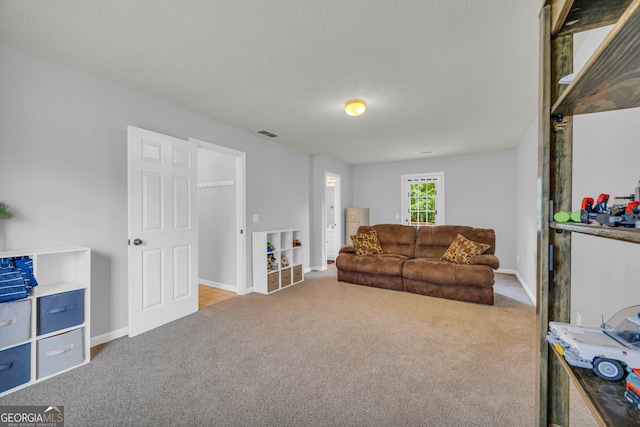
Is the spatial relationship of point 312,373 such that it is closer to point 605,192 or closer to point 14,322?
point 14,322

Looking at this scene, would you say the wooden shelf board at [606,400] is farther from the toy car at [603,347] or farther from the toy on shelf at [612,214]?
the toy on shelf at [612,214]

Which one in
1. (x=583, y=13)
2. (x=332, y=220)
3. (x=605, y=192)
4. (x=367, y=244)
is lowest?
(x=367, y=244)

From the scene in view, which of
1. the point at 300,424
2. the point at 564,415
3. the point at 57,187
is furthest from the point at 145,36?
the point at 564,415

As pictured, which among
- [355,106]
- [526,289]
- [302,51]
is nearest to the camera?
[302,51]

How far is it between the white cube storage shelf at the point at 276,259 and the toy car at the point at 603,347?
363cm

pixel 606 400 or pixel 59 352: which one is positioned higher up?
pixel 606 400

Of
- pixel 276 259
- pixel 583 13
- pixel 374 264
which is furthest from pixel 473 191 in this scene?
pixel 583 13

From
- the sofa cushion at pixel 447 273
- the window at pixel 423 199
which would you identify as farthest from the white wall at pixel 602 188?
the window at pixel 423 199

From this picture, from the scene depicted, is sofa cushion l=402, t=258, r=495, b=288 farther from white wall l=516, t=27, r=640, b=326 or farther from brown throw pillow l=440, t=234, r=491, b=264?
white wall l=516, t=27, r=640, b=326

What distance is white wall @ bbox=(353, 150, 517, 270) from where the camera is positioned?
5.59m

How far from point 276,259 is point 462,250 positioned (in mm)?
2843

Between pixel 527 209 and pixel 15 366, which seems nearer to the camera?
pixel 15 366

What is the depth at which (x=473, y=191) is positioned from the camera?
5.91m

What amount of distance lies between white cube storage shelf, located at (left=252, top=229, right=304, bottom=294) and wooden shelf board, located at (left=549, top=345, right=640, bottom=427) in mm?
3717
